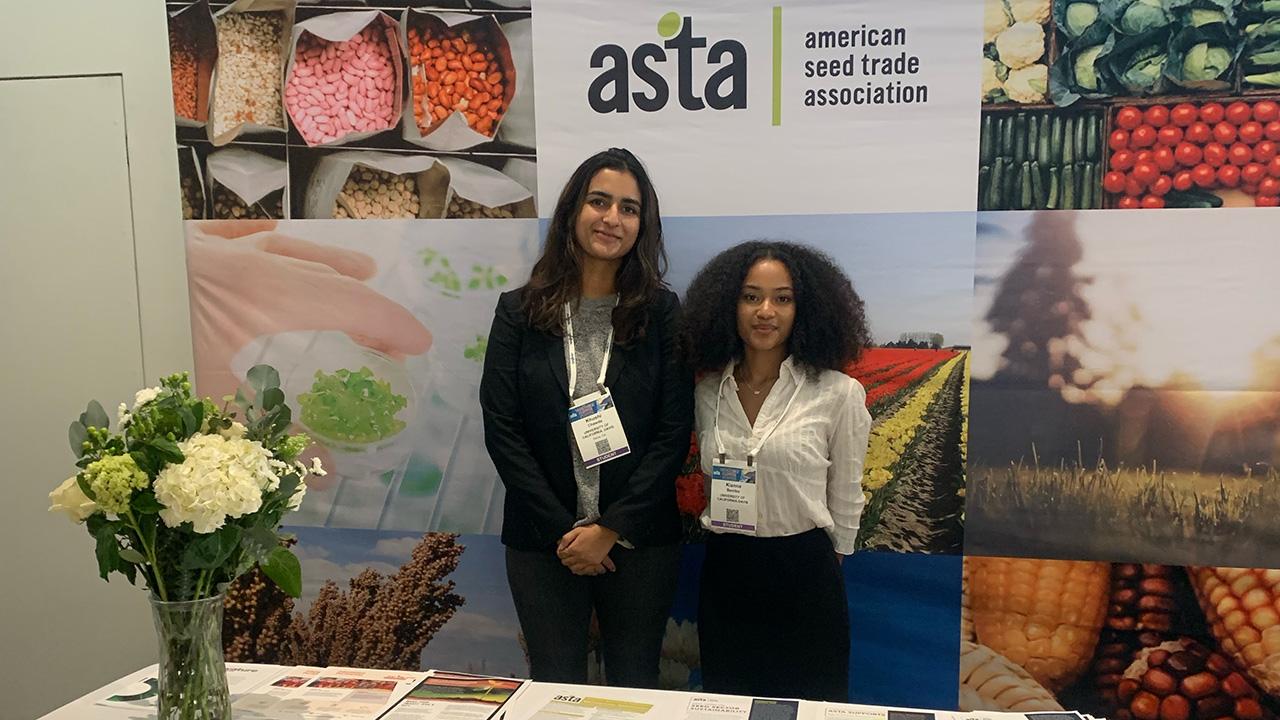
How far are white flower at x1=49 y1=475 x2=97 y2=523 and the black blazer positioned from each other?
1045 millimetres

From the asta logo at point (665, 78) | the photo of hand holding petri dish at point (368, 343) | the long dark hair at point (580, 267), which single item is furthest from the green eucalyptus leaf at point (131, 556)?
the asta logo at point (665, 78)

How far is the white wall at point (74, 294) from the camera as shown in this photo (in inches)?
107

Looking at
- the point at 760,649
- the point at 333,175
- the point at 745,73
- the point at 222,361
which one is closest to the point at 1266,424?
the point at 760,649

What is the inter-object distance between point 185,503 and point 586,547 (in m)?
1.09

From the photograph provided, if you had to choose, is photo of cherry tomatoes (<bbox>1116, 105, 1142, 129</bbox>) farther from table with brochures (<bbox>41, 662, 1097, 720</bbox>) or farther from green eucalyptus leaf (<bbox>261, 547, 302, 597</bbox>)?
green eucalyptus leaf (<bbox>261, 547, 302, 597</bbox>)

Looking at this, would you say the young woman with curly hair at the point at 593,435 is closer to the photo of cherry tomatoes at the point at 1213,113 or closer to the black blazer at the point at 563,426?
the black blazer at the point at 563,426

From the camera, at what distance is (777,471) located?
2074mm

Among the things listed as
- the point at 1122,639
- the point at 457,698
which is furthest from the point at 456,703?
the point at 1122,639

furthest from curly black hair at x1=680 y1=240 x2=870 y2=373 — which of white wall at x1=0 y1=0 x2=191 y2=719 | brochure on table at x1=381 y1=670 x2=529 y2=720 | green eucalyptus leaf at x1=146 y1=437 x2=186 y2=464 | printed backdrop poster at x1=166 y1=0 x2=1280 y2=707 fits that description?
white wall at x1=0 y1=0 x2=191 y2=719

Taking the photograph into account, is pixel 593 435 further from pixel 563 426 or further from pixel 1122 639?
pixel 1122 639

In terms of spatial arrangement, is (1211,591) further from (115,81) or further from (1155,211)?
(115,81)

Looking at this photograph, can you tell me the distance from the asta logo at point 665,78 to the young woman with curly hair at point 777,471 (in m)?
0.53

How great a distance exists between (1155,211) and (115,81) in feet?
10.3

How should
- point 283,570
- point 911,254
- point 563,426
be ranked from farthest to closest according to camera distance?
point 911,254
point 563,426
point 283,570
